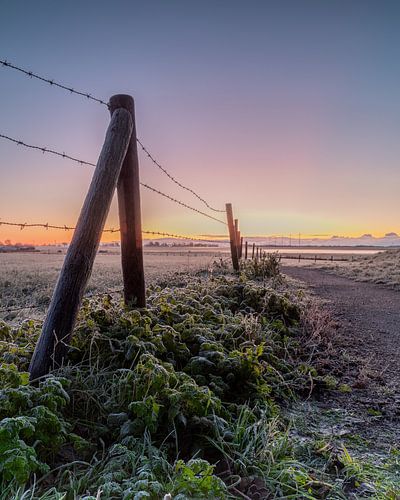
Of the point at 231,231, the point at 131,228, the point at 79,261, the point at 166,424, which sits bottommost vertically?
the point at 166,424

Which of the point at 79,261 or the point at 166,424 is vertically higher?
the point at 79,261

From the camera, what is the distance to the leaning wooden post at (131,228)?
13.1 feet

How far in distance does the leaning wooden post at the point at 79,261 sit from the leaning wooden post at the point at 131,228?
1.26 feet

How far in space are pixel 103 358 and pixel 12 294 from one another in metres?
7.85

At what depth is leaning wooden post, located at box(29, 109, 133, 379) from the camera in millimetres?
2914

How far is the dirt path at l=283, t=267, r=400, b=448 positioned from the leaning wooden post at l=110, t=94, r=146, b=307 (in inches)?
85.9

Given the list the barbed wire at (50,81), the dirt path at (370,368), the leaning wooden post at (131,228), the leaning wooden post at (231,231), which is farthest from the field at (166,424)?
the leaning wooden post at (231,231)

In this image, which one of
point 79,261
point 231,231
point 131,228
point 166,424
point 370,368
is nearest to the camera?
point 166,424

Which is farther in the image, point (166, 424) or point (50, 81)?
point (50, 81)

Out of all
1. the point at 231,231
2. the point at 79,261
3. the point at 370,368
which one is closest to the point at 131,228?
the point at 79,261

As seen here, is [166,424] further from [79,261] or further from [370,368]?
[370,368]

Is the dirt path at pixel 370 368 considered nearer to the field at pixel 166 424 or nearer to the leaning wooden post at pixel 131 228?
the field at pixel 166 424

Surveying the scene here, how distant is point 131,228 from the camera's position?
412 centimetres

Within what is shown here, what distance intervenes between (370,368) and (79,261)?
348 cm
